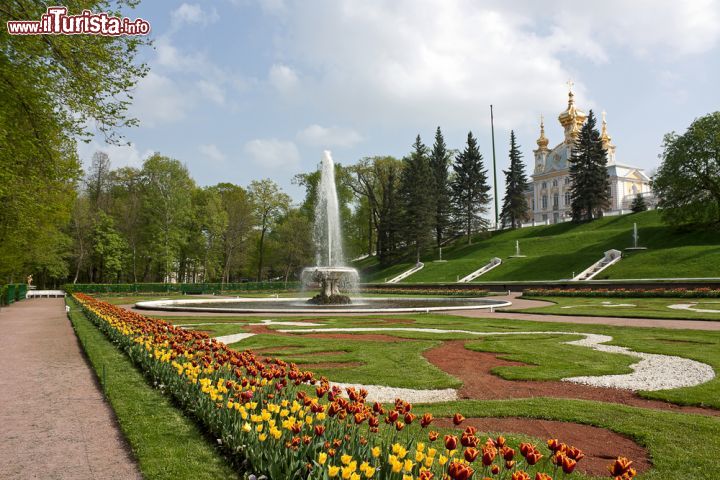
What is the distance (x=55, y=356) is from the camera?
32.9 ft

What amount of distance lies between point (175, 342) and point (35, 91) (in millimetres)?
7924

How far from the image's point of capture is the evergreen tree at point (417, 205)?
56.1m

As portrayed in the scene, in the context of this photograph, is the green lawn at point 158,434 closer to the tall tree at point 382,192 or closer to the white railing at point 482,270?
the white railing at point 482,270

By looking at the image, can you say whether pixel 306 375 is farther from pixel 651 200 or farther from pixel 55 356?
pixel 651 200

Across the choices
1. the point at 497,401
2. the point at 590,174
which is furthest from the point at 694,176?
the point at 497,401

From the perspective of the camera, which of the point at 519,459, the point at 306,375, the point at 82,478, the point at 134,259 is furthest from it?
the point at 134,259

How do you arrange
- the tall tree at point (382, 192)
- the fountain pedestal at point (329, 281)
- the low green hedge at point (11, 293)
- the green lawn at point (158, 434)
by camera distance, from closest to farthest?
the green lawn at point (158, 434)
the fountain pedestal at point (329, 281)
the low green hedge at point (11, 293)
the tall tree at point (382, 192)

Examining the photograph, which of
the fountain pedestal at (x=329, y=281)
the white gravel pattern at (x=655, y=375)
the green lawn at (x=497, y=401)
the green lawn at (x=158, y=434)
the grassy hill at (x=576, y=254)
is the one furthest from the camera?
the grassy hill at (x=576, y=254)

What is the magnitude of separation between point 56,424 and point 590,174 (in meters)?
57.4

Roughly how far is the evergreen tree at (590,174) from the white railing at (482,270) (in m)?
16.6

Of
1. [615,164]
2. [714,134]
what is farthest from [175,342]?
[615,164]

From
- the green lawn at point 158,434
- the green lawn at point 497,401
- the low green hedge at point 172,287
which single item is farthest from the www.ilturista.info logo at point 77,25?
the low green hedge at point 172,287

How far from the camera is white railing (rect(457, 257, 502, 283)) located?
4328cm

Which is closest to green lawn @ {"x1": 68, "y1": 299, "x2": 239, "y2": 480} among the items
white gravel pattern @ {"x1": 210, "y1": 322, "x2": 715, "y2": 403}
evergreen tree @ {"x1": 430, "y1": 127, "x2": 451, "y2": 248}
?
white gravel pattern @ {"x1": 210, "y1": 322, "x2": 715, "y2": 403}
